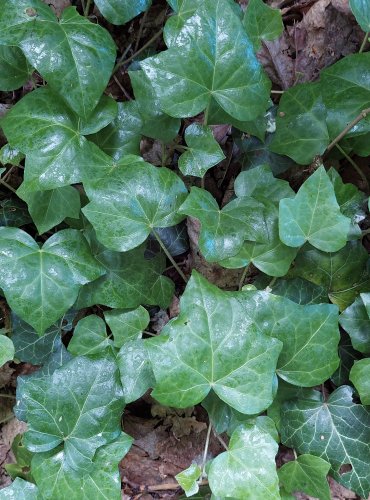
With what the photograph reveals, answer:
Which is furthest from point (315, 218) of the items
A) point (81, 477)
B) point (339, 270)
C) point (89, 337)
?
point (81, 477)

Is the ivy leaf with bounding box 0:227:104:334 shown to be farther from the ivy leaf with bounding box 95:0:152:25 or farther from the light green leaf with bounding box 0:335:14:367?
the ivy leaf with bounding box 95:0:152:25

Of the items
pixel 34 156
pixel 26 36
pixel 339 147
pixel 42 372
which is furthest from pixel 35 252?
pixel 339 147

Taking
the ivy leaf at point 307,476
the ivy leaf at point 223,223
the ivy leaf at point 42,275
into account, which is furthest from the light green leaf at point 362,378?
the ivy leaf at point 42,275

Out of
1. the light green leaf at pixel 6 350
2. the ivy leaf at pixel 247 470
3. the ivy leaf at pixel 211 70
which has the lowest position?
the ivy leaf at pixel 247 470

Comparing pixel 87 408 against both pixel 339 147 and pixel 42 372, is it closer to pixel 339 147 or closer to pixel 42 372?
pixel 42 372

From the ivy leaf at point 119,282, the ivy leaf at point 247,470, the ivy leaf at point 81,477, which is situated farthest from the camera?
the ivy leaf at point 119,282

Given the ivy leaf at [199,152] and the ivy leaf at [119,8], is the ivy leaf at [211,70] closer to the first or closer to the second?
the ivy leaf at [199,152]
